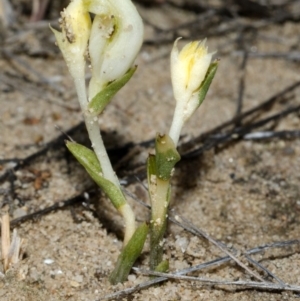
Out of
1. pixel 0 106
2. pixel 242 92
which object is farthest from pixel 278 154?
pixel 0 106

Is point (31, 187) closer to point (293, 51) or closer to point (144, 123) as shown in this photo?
point (144, 123)

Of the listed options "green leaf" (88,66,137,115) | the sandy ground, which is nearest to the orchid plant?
"green leaf" (88,66,137,115)

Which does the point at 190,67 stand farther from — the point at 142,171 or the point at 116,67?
the point at 142,171

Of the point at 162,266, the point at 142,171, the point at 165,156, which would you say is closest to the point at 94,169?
the point at 165,156

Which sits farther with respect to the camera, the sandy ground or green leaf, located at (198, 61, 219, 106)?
the sandy ground

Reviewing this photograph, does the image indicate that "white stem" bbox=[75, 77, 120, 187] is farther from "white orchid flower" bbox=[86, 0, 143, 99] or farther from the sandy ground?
the sandy ground

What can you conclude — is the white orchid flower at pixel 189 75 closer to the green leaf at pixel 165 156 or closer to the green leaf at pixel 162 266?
the green leaf at pixel 165 156
